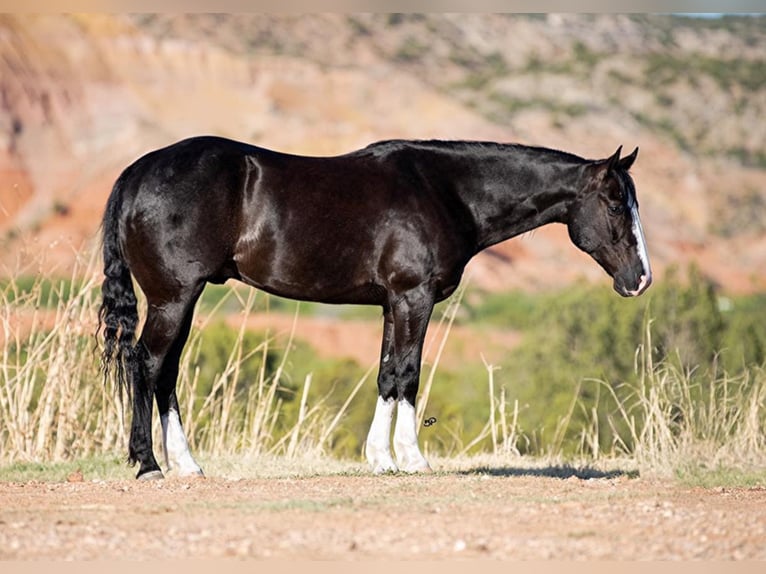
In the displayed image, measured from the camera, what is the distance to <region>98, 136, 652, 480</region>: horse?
26.9 ft

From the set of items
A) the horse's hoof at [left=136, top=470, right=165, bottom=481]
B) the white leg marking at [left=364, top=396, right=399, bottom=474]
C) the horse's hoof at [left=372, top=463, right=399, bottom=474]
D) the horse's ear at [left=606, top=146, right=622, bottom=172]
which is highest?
the horse's ear at [left=606, top=146, right=622, bottom=172]

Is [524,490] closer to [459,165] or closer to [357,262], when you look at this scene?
[357,262]

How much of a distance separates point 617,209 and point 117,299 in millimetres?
3522

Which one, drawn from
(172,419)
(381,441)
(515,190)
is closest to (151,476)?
(172,419)

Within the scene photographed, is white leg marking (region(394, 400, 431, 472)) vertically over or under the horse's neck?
under

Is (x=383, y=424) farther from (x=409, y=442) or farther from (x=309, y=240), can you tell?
(x=309, y=240)

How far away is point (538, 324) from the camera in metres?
25.3

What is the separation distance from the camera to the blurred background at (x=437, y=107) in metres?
48.8

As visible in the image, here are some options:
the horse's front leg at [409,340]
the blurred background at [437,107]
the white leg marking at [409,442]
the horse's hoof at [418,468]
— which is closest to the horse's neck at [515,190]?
the horse's front leg at [409,340]

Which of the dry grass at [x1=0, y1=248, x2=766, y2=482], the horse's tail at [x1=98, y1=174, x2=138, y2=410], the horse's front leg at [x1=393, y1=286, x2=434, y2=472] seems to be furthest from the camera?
the dry grass at [x1=0, y1=248, x2=766, y2=482]

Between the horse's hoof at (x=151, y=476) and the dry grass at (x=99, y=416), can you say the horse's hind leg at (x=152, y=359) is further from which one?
the dry grass at (x=99, y=416)

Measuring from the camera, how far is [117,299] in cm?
834

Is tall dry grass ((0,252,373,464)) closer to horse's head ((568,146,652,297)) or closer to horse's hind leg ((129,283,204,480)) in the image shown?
horse's hind leg ((129,283,204,480))

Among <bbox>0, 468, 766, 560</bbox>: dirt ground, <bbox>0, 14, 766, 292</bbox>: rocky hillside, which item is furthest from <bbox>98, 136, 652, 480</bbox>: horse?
<bbox>0, 14, 766, 292</bbox>: rocky hillside
